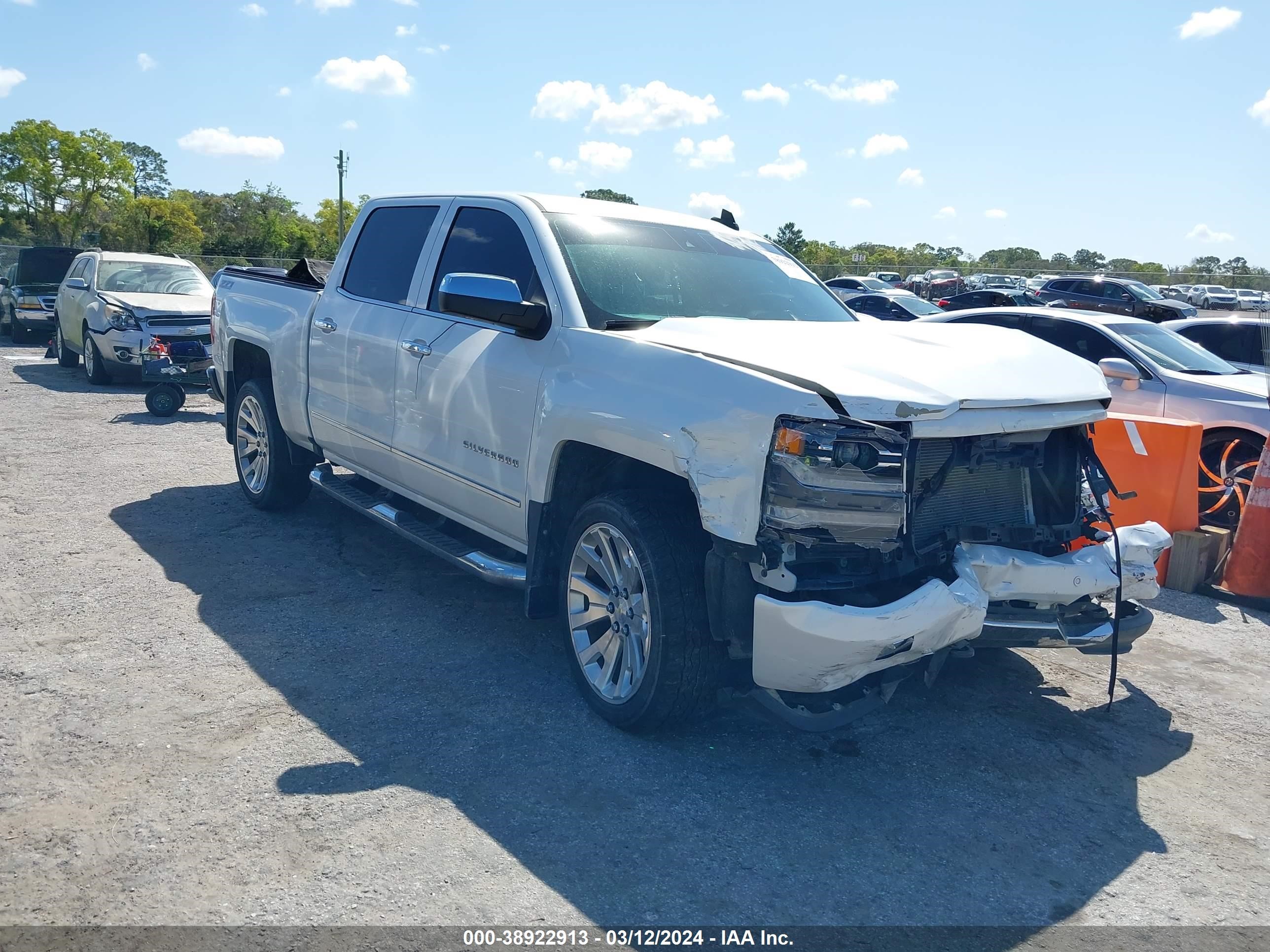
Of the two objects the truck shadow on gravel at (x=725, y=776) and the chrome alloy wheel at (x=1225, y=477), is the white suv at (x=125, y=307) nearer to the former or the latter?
the truck shadow on gravel at (x=725, y=776)

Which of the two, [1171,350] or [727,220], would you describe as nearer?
[727,220]

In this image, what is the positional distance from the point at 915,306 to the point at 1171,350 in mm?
14749

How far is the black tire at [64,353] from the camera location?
15.9m

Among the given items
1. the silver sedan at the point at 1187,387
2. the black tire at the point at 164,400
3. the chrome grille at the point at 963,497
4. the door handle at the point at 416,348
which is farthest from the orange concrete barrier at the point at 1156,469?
the black tire at the point at 164,400

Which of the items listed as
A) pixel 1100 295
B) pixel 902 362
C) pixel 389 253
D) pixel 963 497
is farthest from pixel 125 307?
pixel 1100 295

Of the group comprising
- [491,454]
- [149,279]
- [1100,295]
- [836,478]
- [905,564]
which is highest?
[1100,295]

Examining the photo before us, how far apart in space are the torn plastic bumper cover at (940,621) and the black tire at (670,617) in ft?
0.93

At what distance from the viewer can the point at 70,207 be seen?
8706 cm

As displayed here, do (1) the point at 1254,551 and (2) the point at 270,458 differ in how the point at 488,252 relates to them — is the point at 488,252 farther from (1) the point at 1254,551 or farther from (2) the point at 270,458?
(1) the point at 1254,551

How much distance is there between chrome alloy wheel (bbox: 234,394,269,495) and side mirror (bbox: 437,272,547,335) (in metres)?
3.17

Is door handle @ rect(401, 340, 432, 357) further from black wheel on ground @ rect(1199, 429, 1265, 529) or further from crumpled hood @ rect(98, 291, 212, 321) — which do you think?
crumpled hood @ rect(98, 291, 212, 321)

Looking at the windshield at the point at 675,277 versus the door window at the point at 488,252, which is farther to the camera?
the door window at the point at 488,252

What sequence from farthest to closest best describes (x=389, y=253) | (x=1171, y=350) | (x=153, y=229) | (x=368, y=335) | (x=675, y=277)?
(x=153, y=229) < (x=1171, y=350) < (x=389, y=253) < (x=368, y=335) < (x=675, y=277)

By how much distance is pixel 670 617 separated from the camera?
12.1 feet
